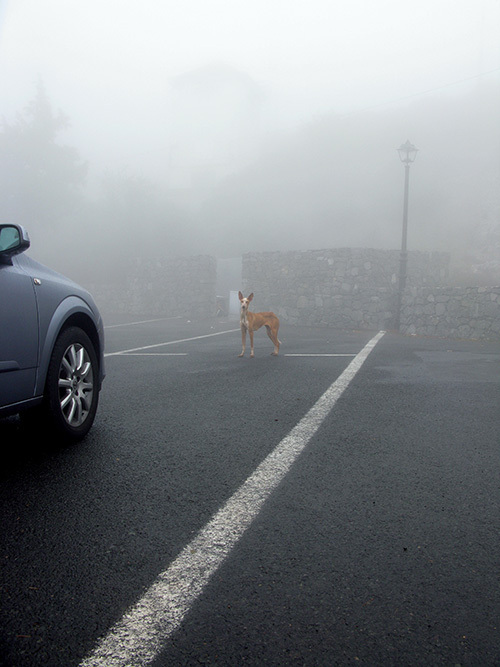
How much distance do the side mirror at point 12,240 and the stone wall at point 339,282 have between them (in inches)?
695

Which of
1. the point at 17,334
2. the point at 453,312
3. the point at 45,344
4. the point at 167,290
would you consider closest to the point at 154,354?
the point at 45,344

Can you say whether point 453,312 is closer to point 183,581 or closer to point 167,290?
point 167,290

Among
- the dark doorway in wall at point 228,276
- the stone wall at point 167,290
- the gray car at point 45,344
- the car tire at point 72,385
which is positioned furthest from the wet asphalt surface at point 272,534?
the dark doorway in wall at point 228,276

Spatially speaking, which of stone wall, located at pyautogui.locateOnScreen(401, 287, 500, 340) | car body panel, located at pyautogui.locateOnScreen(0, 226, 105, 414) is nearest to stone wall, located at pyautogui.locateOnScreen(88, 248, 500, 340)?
stone wall, located at pyautogui.locateOnScreen(401, 287, 500, 340)

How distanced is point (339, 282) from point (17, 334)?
1840cm

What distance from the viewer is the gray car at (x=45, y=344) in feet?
10.3

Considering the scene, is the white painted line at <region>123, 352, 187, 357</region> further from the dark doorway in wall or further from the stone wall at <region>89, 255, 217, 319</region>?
the dark doorway in wall

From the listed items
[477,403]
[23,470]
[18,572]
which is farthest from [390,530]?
[477,403]

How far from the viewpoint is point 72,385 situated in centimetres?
381

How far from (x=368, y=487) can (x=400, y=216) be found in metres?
32.3

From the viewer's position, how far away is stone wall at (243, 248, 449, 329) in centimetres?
2017

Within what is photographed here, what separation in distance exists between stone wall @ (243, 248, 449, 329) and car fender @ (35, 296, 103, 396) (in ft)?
55.5

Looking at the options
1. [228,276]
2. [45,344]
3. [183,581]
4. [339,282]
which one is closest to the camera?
[183,581]

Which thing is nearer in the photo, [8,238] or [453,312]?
[8,238]
